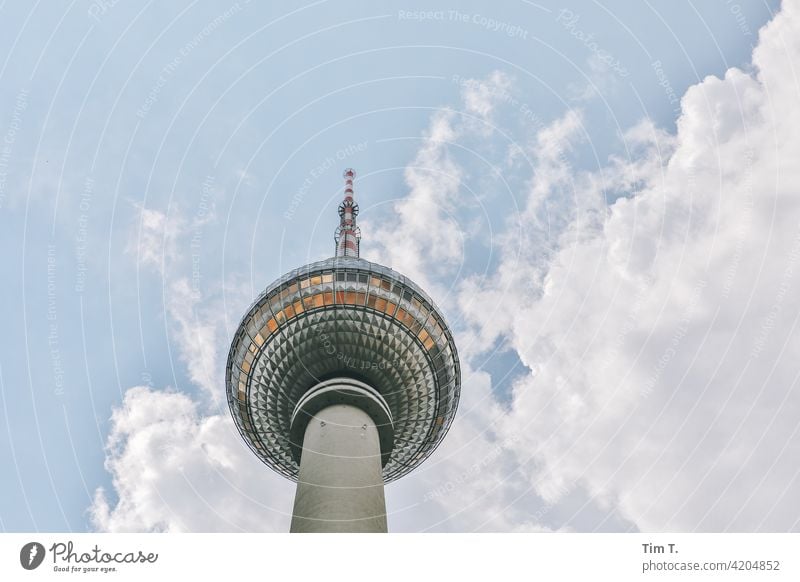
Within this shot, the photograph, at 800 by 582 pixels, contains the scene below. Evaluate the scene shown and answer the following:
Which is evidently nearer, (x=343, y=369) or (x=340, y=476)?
(x=340, y=476)

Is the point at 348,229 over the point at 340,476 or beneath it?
over

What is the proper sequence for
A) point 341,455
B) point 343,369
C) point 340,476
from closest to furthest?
point 340,476
point 341,455
point 343,369

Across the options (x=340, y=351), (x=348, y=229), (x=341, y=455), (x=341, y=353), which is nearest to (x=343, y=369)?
(x=341, y=353)

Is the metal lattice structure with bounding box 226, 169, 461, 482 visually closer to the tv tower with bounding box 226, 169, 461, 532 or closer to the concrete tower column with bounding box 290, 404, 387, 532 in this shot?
the tv tower with bounding box 226, 169, 461, 532

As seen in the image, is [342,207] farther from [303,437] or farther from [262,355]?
[303,437]

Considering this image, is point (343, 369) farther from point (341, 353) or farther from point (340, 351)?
point (340, 351)

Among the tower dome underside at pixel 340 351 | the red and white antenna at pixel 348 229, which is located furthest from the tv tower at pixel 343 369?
the red and white antenna at pixel 348 229

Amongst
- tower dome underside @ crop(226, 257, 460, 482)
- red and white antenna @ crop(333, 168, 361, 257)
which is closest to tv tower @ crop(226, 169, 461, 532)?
tower dome underside @ crop(226, 257, 460, 482)
